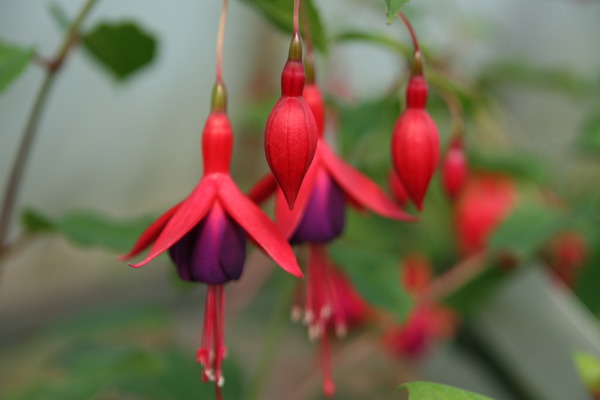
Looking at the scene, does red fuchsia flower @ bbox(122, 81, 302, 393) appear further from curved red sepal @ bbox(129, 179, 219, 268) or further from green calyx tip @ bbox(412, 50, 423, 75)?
green calyx tip @ bbox(412, 50, 423, 75)

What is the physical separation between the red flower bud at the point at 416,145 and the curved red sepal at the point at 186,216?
0.49 ft

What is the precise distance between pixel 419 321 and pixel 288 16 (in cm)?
67

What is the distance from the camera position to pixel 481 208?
3.68 feet

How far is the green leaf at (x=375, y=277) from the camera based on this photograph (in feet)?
2.42

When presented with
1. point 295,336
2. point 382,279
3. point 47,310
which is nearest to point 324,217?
point 382,279

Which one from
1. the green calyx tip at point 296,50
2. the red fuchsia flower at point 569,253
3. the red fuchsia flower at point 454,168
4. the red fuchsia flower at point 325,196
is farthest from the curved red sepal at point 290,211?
the red fuchsia flower at point 569,253

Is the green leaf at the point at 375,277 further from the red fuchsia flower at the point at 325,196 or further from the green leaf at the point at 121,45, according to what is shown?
the green leaf at the point at 121,45

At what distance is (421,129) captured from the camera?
0.52 meters

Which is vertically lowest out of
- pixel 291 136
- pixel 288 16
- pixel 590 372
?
pixel 590 372

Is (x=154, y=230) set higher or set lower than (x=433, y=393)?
higher

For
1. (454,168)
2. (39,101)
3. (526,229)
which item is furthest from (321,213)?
(526,229)

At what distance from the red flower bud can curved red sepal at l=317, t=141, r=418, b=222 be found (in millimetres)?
30

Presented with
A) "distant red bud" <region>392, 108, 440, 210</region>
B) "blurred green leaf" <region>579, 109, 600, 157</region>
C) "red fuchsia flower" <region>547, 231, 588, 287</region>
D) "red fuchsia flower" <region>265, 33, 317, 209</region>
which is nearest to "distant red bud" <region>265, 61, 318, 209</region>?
"red fuchsia flower" <region>265, 33, 317, 209</region>

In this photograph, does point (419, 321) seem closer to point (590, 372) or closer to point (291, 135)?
point (590, 372)
